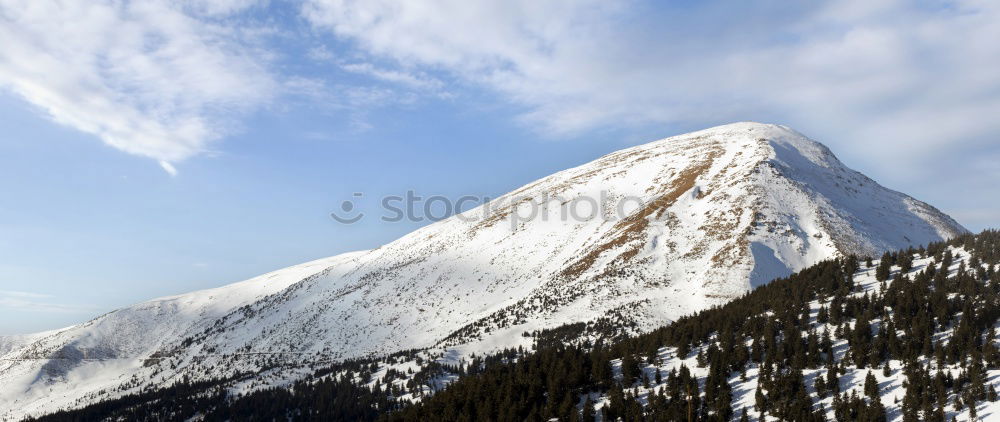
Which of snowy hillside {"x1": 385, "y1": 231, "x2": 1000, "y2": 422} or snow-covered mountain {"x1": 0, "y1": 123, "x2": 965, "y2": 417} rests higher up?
snow-covered mountain {"x1": 0, "y1": 123, "x2": 965, "y2": 417}

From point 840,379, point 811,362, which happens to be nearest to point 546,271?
point 811,362

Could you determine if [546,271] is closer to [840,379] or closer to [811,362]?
[811,362]

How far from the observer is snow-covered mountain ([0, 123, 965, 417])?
105 meters

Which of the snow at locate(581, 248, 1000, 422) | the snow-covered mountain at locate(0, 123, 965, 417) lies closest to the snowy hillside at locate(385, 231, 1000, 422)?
the snow at locate(581, 248, 1000, 422)

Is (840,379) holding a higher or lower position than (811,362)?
lower

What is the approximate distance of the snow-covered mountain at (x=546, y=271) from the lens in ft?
345

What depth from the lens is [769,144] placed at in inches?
6668

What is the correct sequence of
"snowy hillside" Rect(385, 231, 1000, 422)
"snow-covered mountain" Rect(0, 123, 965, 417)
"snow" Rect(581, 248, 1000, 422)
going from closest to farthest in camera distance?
"snow" Rect(581, 248, 1000, 422), "snowy hillside" Rect(385, 231, 1000, 422), "snow-covered mountain" Rect(0, 123, 965, 417)

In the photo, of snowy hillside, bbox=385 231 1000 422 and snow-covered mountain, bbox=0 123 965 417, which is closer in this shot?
snowy hillside, bbox=385 231 1000 422

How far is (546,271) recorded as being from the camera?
132 m

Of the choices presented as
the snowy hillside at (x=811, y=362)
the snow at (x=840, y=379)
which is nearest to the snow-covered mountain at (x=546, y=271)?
the snowy hillside at (x=811, y=362)

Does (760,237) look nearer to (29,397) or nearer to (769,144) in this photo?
(769,144)

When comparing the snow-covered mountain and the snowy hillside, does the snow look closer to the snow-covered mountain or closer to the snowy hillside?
the snowy hillside

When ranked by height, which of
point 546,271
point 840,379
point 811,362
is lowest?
point 840,379
